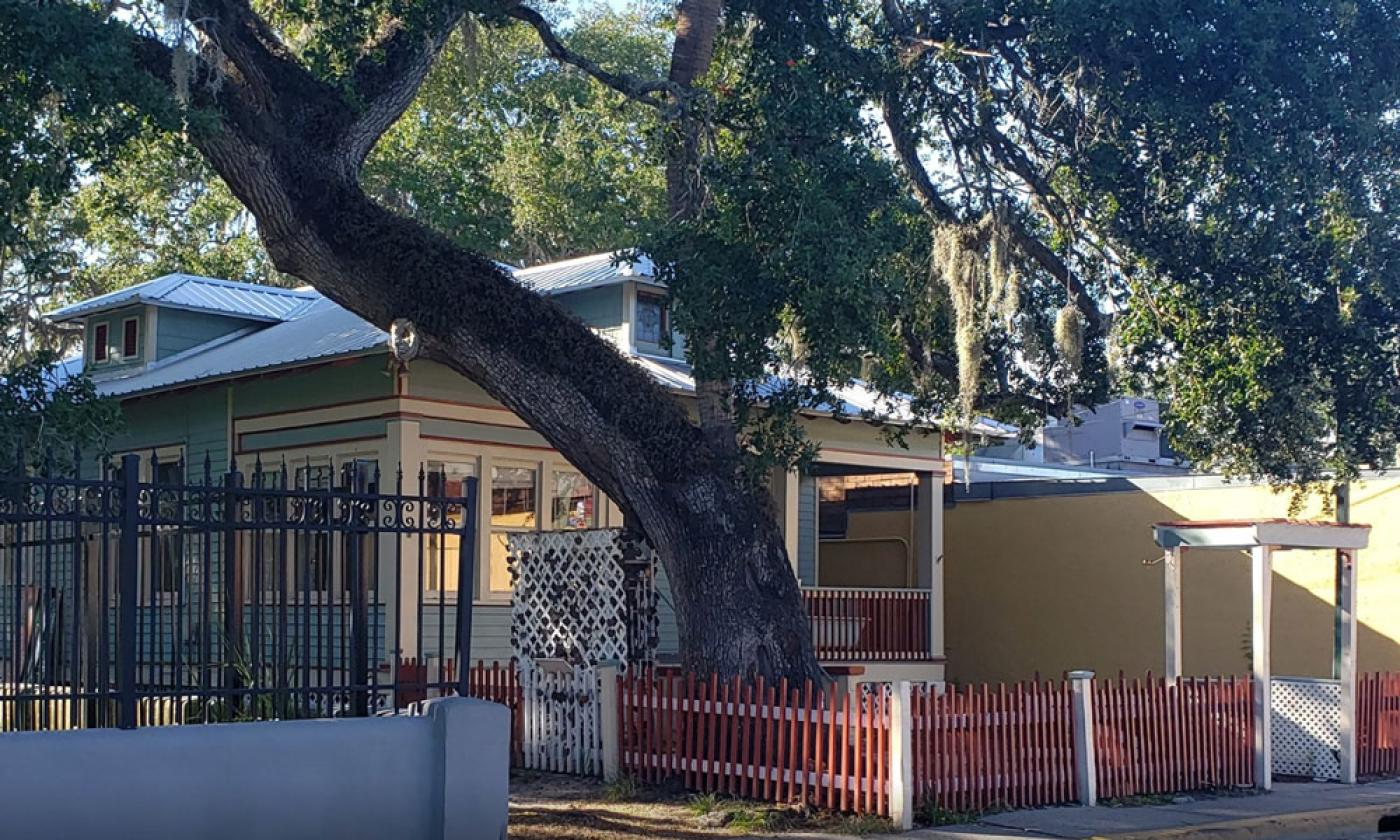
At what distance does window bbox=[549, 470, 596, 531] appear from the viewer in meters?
20.5

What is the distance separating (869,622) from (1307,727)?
6.92 m

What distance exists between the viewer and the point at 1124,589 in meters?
23.8

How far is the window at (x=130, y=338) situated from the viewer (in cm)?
2342

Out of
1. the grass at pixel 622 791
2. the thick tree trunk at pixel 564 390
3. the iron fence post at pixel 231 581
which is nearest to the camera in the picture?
the iron fence post at pixel 231 581

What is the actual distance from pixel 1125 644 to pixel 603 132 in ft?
58.4

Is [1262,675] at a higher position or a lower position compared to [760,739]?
higher

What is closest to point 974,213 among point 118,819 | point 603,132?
point 118,819

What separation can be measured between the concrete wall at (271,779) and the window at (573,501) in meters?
9.74

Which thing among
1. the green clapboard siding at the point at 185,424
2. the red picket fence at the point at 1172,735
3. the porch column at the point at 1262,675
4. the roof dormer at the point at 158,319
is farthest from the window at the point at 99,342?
the porch column at the point at 1262,675

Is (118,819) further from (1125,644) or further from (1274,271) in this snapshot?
(1125,644)

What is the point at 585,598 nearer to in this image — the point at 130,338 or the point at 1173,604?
the point at 1173,604

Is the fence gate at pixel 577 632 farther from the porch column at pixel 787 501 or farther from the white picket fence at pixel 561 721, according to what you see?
the porch column at pixel 787 501

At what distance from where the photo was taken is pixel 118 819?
9250mm

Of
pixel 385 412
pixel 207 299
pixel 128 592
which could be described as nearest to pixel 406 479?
pixel 385 412
